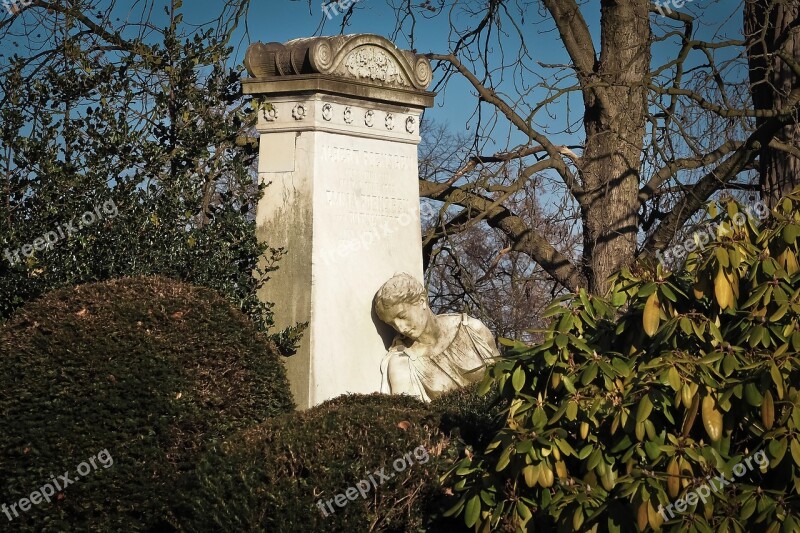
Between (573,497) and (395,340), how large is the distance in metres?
3.53

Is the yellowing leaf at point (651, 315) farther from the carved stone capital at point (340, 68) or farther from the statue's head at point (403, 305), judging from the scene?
the carved stone capital at point (340, 68)

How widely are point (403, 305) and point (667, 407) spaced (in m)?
3.36

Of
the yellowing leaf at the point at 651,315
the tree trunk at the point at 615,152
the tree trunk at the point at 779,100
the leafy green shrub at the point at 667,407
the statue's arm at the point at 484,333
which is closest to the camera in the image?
the leafy green shrub at the point at 667,407

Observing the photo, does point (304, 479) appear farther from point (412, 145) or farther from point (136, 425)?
point (412, 145)

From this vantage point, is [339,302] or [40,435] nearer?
[40,435]

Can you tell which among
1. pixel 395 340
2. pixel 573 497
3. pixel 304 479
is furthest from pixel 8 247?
pixel 573 497

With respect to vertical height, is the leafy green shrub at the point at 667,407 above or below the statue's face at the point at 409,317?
below

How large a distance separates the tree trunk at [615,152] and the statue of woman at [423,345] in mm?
2077

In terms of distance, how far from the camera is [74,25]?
28.9 feet

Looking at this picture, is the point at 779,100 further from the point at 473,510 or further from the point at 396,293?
the point at 473,510

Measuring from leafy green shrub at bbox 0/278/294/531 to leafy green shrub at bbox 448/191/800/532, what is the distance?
168 centimetres

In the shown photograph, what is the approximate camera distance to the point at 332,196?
7.25 meters

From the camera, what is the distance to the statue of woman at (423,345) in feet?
23.9

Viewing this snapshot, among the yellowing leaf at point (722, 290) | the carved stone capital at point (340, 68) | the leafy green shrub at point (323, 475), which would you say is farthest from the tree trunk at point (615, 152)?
the yellowing leaf at point (722, 290)
